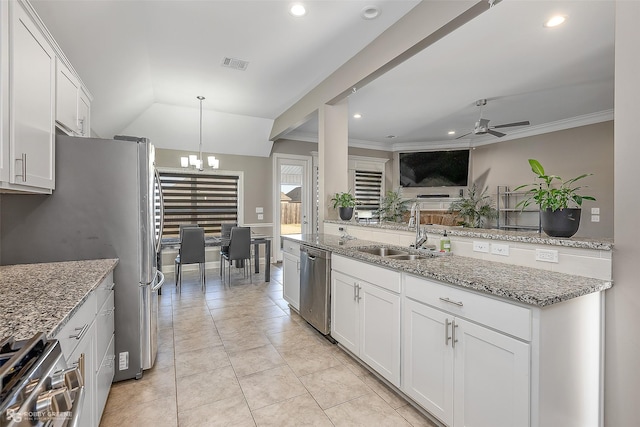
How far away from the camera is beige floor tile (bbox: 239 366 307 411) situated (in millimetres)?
2098

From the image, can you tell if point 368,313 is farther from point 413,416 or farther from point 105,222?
A: point 105,222

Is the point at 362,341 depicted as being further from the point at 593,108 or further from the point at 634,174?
the point at 593,108

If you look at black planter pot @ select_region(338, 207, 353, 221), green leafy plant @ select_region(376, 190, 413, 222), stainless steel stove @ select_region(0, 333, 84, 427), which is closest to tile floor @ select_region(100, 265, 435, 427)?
stainless steel stove @ select_region(0, 333, 84, 427)

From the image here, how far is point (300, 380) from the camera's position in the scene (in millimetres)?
2320

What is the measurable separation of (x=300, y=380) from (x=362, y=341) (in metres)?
0.55

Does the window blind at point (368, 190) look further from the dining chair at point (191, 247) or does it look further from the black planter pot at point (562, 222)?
the black planter pot at point (562, 222)

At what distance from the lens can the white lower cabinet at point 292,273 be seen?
139 inches

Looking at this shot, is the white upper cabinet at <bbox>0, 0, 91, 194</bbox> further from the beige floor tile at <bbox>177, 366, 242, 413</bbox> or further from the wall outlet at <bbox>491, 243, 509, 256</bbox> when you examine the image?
the wall outlet at <bbox>491, 243, 509, 256</bbox>

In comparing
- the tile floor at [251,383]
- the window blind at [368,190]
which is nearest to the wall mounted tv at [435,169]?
the window blind at [368,190]

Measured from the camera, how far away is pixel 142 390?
86.7 inches

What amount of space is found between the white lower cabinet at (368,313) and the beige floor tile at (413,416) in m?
0.15

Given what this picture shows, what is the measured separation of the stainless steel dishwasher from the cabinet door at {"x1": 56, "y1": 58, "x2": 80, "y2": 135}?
2208 mm

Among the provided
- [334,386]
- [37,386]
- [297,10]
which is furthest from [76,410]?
[297,10]

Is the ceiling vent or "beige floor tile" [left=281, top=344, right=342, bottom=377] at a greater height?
the ceiling vent
